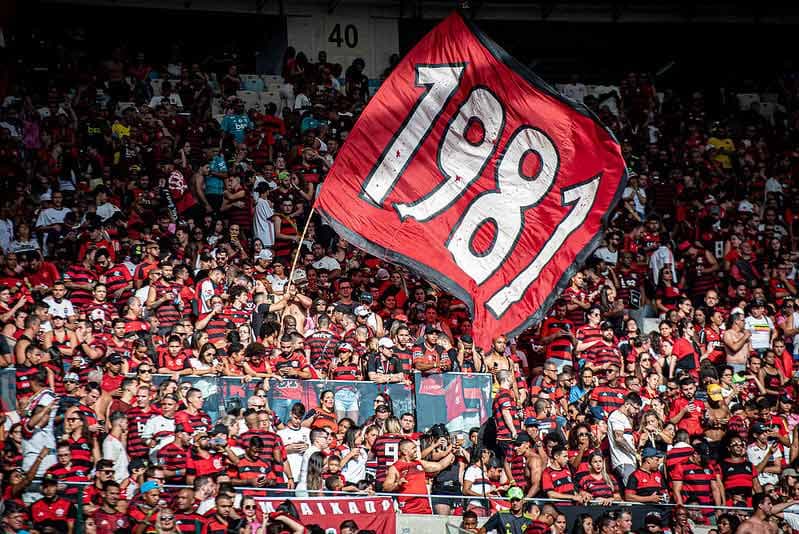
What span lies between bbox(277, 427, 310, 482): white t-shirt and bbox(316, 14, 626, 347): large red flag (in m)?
2.40

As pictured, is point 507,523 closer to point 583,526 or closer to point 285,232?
point 583,526

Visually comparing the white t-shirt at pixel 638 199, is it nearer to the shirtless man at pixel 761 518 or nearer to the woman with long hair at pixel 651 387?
the woman with long hair at pixel 651 387

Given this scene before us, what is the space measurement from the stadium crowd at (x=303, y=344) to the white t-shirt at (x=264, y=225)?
0.05 m

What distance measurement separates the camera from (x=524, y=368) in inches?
646

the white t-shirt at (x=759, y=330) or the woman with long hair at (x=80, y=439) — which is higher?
the white t-shirt at (x=759, y=330)

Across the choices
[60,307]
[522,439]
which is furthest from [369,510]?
[60,307]

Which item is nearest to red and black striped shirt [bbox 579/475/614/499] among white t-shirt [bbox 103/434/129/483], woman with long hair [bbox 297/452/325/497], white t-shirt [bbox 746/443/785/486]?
white t-shirt [bbox 746/443/785/486]

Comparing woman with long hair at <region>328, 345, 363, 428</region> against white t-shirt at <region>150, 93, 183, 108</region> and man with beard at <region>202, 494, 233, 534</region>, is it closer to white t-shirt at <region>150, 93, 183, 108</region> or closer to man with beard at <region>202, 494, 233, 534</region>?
man with beard at <region>202, 494, 233, 534</region>

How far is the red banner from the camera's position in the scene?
1238cm

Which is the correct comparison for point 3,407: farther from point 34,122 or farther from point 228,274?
point 34,122

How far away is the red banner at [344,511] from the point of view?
40.6 feet

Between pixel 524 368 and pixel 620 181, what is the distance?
15.7 ft

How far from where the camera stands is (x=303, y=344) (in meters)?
15.1

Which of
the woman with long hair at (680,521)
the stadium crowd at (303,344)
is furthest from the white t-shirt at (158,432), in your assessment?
the woman with long hair at (680,521)
